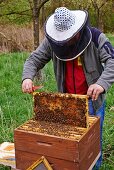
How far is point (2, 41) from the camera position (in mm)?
14477

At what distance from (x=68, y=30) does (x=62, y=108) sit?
0.68 m

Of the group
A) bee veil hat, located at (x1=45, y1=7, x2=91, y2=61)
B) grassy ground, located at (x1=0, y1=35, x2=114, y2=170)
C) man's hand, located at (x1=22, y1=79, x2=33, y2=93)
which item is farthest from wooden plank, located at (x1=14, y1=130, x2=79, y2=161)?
grassy ground, located at (x1=0, y1=35, x2=114, y2=170)

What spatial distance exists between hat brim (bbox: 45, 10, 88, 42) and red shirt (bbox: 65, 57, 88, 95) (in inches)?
16.2

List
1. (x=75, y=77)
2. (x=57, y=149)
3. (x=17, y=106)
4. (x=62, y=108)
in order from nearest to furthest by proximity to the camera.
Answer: (x=57, y=149)
(x=62, y=108)
(x=75, y=77)
(x=17, y=106)

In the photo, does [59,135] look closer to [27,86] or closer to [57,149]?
[57,149]

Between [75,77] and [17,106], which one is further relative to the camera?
[17,106]

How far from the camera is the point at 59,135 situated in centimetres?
A: 282

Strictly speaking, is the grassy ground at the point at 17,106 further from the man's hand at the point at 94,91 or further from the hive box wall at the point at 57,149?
the man's hand at the point at 94,91

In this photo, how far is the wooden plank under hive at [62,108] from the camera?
3.01 metres

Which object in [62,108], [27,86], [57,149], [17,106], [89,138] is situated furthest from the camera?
[17,106]

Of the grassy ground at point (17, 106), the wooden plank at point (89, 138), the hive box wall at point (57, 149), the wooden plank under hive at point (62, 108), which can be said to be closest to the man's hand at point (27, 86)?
the wooden plank under hive at point (62, 108)

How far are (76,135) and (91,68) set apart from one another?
87cm

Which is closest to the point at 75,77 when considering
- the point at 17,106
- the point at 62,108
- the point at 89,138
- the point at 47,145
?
the point at 62,108

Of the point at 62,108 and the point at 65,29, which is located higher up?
the point at 65,29
